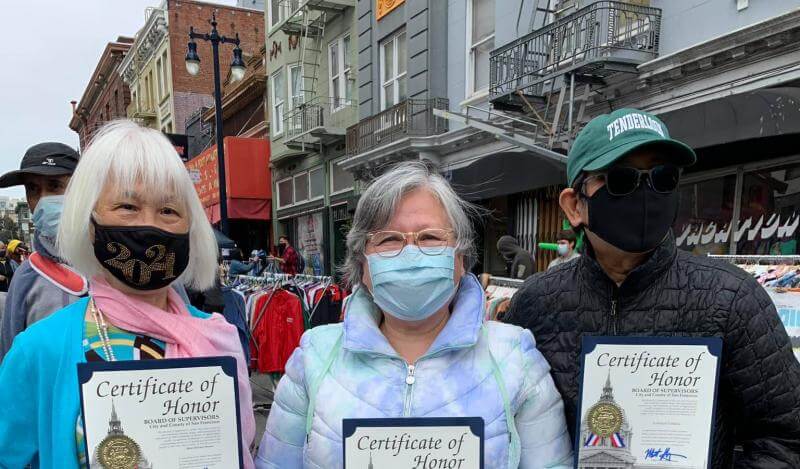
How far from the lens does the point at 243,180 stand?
20047 millimetres

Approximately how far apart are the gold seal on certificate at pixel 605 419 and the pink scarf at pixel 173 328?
3.21ft

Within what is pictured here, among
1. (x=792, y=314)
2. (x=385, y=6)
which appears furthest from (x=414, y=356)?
(x=385, y=6)

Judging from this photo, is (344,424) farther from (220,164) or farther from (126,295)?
(220,164)

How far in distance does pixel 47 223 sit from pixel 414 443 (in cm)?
212

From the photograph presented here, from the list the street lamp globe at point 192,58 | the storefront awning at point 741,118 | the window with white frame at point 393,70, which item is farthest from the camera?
the window with white frame at point 393,70

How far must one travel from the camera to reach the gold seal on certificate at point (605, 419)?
4.24 ft

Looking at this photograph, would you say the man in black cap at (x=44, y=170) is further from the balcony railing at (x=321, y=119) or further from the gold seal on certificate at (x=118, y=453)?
the balcony railing at (x=321, y=119)

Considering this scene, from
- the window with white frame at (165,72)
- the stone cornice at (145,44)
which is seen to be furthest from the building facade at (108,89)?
the window with white frame at (165,72)

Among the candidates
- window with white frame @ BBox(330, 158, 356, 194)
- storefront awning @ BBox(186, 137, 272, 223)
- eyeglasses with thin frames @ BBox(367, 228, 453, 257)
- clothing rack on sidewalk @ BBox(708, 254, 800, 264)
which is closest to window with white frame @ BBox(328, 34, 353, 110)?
window with white frame @ BBox(330, 158, 356, 194)

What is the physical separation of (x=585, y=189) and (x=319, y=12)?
16946 millimetres

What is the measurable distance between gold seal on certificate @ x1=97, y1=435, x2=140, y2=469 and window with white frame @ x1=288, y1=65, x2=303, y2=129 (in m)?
16.2

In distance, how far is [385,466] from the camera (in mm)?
1232

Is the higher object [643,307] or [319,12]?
[319,12]

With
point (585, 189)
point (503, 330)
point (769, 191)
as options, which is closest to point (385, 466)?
point (503, 330)
